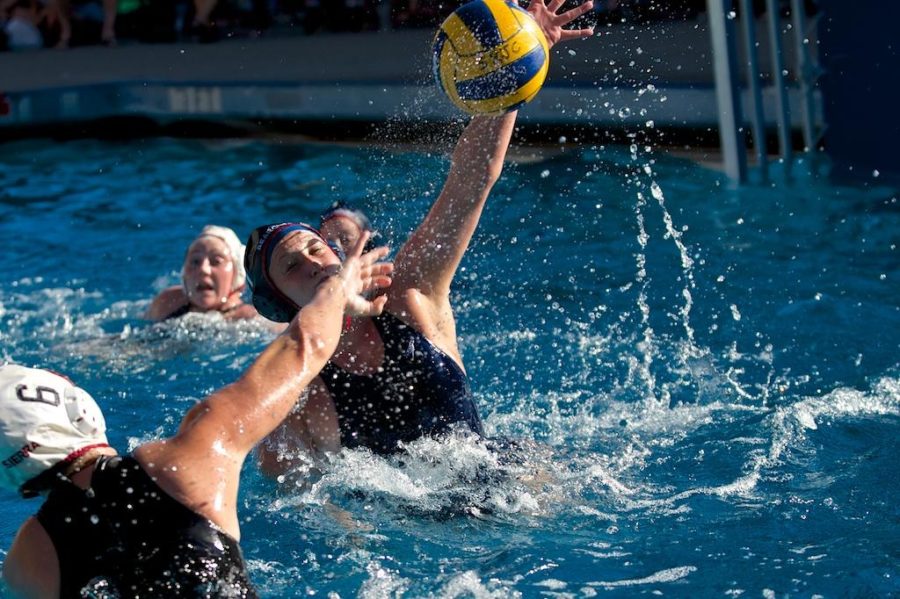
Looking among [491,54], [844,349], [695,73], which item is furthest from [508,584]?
[695,73]

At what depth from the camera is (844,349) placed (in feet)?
16.7

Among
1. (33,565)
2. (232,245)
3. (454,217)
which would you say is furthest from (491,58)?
(232,245)

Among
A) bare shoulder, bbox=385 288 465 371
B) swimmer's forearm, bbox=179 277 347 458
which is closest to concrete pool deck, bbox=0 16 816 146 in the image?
bare shoulder, bbox=385 288 465 371

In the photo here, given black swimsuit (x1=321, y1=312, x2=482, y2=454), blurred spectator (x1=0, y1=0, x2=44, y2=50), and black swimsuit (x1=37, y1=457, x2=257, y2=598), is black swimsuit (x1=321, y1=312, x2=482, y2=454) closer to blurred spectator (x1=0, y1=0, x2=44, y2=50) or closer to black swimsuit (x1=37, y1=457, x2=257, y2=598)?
black swimsuit (x1=37, y1=457, x2=257, y2=598)

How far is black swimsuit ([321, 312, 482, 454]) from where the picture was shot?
10.7ft

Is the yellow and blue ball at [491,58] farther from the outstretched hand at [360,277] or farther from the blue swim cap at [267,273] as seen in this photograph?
the outstretched hand at [360,277]

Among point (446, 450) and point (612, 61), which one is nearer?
point (446, 450)

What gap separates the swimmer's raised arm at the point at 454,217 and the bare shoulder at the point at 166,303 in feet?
9.19

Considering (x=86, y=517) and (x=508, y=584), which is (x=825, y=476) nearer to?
(x=508, y=584)

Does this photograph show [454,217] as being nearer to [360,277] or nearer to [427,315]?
[427,315]

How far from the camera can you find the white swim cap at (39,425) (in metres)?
2.31

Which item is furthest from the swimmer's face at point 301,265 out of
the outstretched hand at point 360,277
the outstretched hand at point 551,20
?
the outstretched hand at point 551,20

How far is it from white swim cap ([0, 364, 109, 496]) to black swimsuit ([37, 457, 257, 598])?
8 cm

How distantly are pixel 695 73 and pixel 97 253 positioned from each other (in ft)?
15.0
